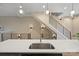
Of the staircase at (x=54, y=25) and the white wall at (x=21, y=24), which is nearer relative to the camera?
the white wall at (x=21, y=24)

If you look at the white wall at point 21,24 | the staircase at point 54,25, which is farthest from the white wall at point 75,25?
the white wall at point 21,24

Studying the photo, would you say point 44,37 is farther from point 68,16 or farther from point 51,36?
point 68,16

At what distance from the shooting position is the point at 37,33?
2039 mm

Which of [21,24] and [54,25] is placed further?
[54,25]

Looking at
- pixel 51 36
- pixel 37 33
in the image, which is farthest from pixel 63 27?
pixel 37 33

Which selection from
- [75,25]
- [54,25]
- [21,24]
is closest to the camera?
[75,25]

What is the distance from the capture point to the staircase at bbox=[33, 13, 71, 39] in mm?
2017

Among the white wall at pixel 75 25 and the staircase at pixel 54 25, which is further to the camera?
the staircase at pixel 54 25

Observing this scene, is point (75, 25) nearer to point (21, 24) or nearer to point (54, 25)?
point (54, 25)

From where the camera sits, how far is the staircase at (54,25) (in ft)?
6.62

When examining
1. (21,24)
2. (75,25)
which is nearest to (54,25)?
(75,25)

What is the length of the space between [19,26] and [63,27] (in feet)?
2.48

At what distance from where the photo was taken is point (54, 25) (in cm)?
224

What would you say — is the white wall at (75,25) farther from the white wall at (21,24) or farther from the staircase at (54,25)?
the white wall at (21,24)
